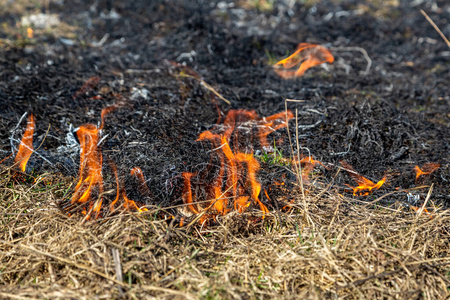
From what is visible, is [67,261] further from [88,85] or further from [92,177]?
[88,85]

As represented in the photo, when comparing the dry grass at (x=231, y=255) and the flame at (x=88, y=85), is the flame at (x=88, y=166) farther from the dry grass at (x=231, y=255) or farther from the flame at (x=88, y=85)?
the flame at (x=88, y=85)

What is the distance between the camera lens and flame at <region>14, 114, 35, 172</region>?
2.89 metres

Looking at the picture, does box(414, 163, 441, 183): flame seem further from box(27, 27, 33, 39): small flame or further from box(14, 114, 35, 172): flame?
box(27, 27, 33, 39): small flame

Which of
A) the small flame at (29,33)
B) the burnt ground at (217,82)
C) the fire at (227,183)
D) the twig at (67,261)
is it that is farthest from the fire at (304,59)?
the small flame at (29,33)

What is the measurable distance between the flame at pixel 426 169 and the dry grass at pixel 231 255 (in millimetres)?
493

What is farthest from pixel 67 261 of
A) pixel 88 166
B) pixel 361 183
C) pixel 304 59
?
pixel 304 59

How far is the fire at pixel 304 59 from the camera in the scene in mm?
4559

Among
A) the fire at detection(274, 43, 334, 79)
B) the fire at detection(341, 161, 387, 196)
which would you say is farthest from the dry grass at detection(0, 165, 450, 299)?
the fire at detection(274, 43, 334, 79)

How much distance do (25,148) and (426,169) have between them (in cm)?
318

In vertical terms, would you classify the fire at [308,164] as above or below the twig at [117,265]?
below

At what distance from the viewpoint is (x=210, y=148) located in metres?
3.03

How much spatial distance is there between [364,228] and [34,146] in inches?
102

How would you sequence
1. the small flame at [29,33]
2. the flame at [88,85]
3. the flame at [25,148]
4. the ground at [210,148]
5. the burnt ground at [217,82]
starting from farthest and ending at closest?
1. the small flame at [29,33]
2. the flame at [88,85]
3. the burnt ground at [217,82]
4. the flame at [25,148]
5. the ground at [210,148]

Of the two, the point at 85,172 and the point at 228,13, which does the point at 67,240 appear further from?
the point at 228,13
